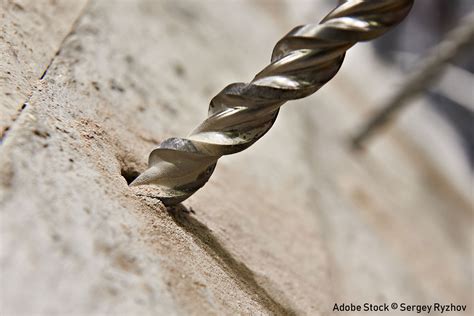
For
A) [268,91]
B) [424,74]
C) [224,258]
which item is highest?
[424,74]

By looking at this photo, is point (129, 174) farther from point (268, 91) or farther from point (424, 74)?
point (424, 74)

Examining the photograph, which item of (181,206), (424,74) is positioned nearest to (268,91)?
(181,206)

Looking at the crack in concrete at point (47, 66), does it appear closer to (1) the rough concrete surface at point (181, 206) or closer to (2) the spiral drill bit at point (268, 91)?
(1) the rough concrete surface at point (181, 206)

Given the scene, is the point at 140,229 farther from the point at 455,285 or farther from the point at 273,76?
the point at 455,285

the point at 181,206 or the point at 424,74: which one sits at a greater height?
the point at 424,74

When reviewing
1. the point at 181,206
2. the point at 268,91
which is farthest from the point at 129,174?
the point at 268,91

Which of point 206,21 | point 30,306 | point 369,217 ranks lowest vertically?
point 30,306

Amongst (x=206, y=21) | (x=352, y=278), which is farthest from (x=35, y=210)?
(x=206, y=21)

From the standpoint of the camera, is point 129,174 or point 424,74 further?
point 424,74
